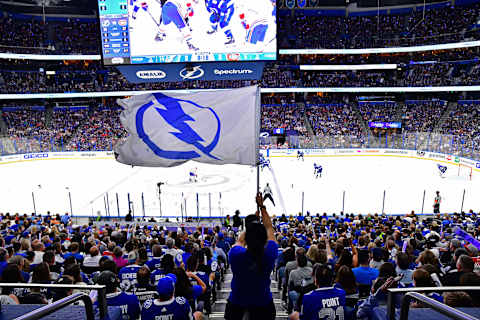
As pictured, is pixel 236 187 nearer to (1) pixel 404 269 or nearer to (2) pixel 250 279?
(1) pixel 404 269

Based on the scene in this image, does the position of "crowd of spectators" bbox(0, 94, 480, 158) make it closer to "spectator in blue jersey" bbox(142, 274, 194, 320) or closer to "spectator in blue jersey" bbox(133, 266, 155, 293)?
"spectator in blue jersey" bbox(133, 266, 155, 293)

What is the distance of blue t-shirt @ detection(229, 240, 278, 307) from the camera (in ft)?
9.45

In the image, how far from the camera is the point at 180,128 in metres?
6.68

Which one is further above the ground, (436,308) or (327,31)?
(327,31)

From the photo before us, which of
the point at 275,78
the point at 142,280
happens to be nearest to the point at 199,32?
the point at 142,280

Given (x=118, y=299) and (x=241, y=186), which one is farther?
(x=241, y=186)

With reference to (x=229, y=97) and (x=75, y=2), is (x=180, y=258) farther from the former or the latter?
(x=75, y=2)

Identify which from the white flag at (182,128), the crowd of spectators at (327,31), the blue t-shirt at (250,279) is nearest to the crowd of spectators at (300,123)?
the crowd of spectators at (327,31)

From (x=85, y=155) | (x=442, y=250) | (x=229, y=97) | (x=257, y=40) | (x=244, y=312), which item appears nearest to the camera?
(x=244, y=312)

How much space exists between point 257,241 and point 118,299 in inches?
86.3

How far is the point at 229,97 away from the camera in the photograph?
631 centimetres

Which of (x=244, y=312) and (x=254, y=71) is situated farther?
(x=254, y=71)

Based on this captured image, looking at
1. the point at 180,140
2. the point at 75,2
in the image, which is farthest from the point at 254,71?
the point at 75,2

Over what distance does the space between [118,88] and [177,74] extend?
83.0 ft
